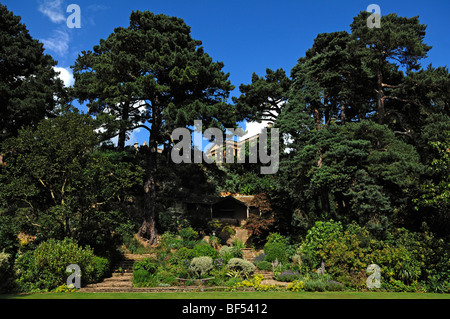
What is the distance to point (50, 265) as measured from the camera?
14445mm

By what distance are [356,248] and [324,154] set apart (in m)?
6.65

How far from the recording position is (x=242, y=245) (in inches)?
1049

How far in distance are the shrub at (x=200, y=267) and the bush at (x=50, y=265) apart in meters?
4.95

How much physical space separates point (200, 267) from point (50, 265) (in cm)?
702

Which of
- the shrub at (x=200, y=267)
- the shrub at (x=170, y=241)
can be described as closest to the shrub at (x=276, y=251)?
the shrub at (x=200, y=267)

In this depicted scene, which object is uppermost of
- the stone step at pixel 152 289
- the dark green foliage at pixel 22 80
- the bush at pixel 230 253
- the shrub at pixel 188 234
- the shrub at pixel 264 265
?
the dark green foliage at pixel 22 80

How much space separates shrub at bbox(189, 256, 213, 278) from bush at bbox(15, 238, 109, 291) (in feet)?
16.2

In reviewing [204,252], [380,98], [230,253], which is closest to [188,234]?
[230,253]

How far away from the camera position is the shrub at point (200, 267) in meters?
16.9

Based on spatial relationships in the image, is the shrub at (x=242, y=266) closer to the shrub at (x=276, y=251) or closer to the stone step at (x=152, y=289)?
the stone step at (x=152, y=289)

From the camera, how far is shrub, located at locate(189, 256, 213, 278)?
55.3 ft

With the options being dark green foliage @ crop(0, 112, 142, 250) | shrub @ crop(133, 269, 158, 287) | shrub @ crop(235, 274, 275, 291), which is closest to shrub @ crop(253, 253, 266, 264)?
shrub @ crop(235, 274, 275, 291)

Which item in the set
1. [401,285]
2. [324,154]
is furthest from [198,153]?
[401,285]

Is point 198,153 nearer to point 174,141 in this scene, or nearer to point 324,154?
point 174,141
